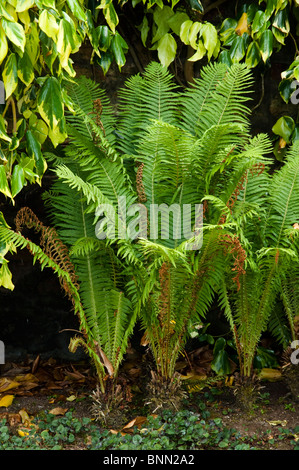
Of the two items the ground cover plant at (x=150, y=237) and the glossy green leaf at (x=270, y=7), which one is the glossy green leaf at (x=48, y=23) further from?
the glossy green leaf at (x=270, y=7)

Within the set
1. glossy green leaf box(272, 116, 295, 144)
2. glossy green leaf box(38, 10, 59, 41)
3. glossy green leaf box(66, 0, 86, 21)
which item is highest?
glossy green leaf box(66, 0, 86, 21)

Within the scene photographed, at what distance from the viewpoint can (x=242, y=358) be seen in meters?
3.27

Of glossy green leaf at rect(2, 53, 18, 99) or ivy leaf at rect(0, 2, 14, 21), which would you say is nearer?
ivy leaf at rect(0, 2, 14, 21)

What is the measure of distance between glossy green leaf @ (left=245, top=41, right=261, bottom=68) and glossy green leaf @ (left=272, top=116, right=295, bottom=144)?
0.44 meters

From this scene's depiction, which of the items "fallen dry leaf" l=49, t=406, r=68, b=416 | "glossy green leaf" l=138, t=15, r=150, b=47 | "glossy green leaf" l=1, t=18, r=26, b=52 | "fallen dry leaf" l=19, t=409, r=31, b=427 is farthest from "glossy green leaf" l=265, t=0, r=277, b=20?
"fallen dry leaf" l=19, t=409, r=31, b=427

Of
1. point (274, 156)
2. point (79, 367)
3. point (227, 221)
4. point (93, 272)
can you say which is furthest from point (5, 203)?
point (274, 156)

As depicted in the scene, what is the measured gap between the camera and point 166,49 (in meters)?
3.53

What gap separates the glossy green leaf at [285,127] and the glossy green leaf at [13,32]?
2.02m

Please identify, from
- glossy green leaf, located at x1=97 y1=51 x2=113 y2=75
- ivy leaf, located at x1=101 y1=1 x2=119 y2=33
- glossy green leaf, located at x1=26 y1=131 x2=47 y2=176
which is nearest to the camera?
glossy green leaf, located at x1=26 y1=131 x2=47 y2=176

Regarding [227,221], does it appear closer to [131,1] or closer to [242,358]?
[242,358]

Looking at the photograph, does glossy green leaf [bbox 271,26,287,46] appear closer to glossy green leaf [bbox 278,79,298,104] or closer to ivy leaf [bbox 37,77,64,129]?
glossy green leaf [bbox 278,79,298,104]

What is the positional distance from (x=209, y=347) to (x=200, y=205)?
1303 mm

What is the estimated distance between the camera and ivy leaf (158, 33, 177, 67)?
353 cm

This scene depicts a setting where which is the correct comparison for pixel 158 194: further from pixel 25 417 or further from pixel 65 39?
pixel 25 417
